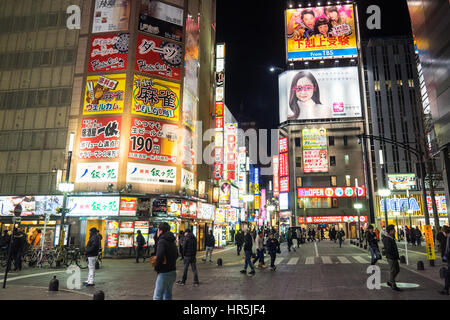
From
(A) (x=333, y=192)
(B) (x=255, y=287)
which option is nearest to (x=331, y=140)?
(A) (x=333, y=192)

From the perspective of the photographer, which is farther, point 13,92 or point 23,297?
point 13,92

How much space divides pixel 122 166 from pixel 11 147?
36.2 ft

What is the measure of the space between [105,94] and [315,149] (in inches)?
1814

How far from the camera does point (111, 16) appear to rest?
89.6 feet

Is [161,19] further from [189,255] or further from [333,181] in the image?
[333,181]

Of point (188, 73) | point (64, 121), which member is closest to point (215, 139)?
point (188, 73)

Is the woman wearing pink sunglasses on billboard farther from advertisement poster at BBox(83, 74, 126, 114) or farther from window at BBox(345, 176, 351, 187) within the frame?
advertisement poster at BBox(83, 74, 126, 114)

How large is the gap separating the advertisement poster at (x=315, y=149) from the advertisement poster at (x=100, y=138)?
44581mm

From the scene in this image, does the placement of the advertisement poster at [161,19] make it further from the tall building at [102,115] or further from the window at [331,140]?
the window at [331,140]

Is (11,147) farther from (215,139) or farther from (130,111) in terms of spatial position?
(215,139)

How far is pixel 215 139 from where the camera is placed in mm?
37344

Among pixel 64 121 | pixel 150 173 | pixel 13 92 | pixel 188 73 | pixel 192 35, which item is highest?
pixel 192 35

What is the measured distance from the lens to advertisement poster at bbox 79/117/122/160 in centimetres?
2462

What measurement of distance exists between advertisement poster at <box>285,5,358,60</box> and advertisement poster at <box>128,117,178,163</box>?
46.6 m
